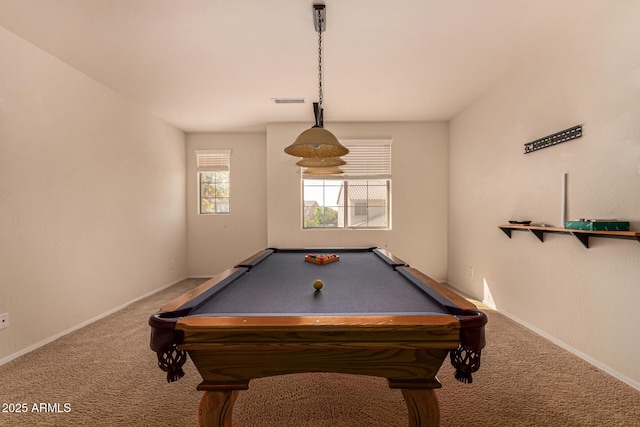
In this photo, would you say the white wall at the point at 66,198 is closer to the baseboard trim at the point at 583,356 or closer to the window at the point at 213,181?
the window at the point at 213,181

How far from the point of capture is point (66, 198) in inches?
116

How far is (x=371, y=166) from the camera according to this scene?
485 cm

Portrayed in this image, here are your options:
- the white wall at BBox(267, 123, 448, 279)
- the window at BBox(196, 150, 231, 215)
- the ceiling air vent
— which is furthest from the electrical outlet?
the ceiling air vent

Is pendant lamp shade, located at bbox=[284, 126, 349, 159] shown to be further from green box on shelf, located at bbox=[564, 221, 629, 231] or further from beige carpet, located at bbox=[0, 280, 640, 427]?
green box on shelf, located at bbox=[564, 221, 629, 231]

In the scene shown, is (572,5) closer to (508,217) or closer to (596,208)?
(596,208)

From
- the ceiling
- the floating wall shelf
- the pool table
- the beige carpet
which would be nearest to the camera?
the pool table

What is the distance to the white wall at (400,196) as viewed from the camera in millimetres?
4789

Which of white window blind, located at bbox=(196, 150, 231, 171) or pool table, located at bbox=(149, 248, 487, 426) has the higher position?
white window blind, located at bbox=(196, 150, 231, 171)

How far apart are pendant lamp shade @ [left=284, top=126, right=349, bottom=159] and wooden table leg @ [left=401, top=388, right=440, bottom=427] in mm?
1429

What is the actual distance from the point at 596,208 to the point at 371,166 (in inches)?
118

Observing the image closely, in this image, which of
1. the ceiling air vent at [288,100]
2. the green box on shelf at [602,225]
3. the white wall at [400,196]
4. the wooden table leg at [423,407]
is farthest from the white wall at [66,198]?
the green box on shelf at [602,225]

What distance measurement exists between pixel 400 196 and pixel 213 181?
341 centimetres

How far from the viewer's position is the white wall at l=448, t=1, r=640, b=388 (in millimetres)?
2002

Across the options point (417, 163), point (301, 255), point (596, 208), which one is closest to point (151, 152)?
point (301, 255)
